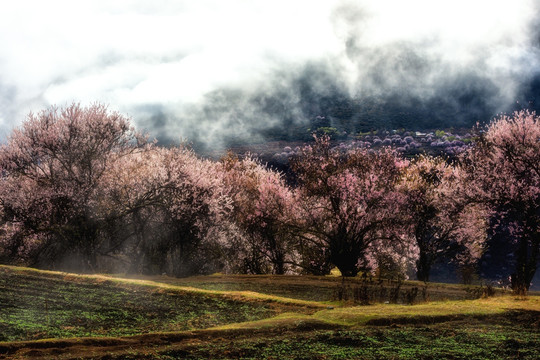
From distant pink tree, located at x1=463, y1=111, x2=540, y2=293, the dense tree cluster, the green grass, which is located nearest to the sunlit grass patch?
the green grass

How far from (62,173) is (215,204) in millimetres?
12670

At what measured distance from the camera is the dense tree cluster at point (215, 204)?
3775 centimetres

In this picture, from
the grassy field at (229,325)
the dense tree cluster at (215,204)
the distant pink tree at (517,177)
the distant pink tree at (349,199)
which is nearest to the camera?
the grassy field at (229,325)

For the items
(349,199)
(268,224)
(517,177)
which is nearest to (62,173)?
(268,224)

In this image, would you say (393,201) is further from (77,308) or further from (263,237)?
(77,308)

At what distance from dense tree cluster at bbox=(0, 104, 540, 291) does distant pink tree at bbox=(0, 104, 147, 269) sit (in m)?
0.10

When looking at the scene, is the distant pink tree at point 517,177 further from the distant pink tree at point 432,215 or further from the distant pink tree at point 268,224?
the distant pink tree at point 268,224

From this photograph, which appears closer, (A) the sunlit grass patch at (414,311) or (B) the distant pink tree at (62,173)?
(A) the sunlit grass patch at (414,311)

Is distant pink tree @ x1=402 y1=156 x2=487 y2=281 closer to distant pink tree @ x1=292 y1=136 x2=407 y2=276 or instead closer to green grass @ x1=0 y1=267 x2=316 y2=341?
distant pink tree @ x1=292 y1=136 x2=407 y2=276

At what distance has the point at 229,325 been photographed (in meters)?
13.0

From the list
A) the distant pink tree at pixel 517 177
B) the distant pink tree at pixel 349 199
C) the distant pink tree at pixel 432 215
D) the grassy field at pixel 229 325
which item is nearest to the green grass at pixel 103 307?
the grassy field at pixel 229 325

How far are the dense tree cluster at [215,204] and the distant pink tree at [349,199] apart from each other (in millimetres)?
101

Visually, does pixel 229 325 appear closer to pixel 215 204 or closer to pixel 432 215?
pixel 215 204

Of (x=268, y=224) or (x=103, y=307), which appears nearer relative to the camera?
(x=103, y=307)
